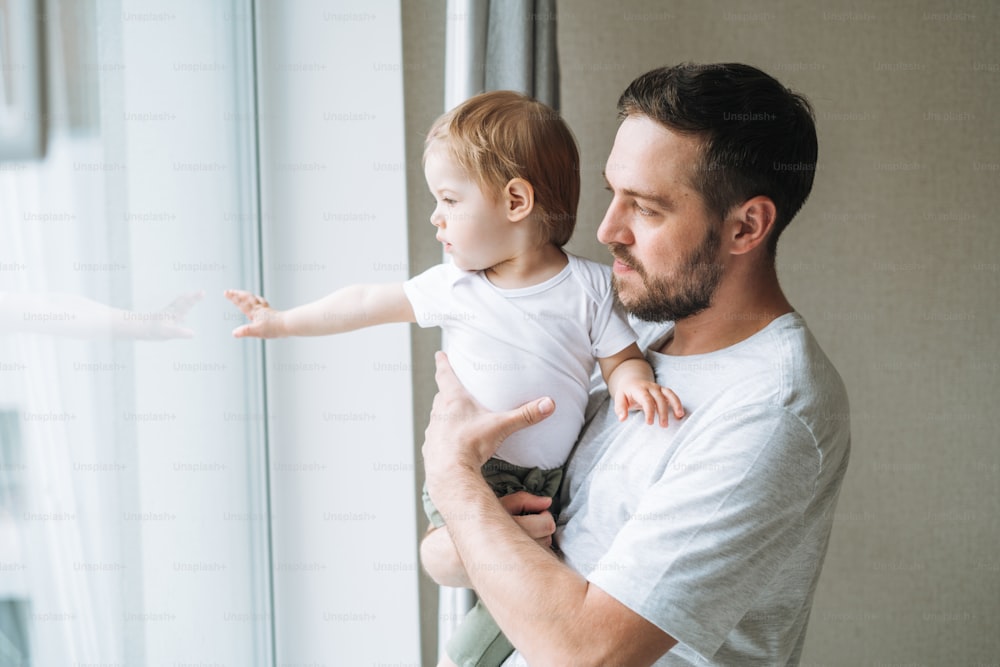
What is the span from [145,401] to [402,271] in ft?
2.34

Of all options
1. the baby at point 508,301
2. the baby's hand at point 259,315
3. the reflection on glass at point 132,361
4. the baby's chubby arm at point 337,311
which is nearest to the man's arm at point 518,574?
the baby at point 508,301

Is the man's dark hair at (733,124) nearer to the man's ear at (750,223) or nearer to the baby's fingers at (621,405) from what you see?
the man's ear at (750,223)

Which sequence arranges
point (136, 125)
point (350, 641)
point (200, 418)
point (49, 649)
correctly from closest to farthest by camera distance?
point (49, 649)
point (136, 125)
point (200, 418)
point (350, 641)

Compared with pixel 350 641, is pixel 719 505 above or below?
above

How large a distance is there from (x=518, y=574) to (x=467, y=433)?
0.92ft

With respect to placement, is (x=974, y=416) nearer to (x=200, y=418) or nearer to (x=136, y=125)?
(x=200, y=418)

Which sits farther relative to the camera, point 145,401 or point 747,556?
point 145,401

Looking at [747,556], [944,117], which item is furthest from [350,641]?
[944,117]

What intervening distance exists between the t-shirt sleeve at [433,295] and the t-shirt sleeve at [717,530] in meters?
0.52

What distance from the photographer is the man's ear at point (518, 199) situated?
1.34 m

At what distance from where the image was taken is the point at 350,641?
1943 mm

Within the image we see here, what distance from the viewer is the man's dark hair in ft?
4.25

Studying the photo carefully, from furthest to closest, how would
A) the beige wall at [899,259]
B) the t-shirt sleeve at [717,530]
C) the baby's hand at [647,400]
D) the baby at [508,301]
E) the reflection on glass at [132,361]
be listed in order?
1. the beige wall at [899,259]
2. the baby at [508,301]
3. the baby's hand at [647,400]
4. the t-shirt sleeve at [717,530]
5. the reflection on glass at [132,361]

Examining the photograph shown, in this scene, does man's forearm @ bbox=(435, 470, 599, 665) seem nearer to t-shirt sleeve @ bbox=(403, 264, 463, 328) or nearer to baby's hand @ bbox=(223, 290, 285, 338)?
t-shirt sleeve @ bbox=(403, 264, 463, 328)
